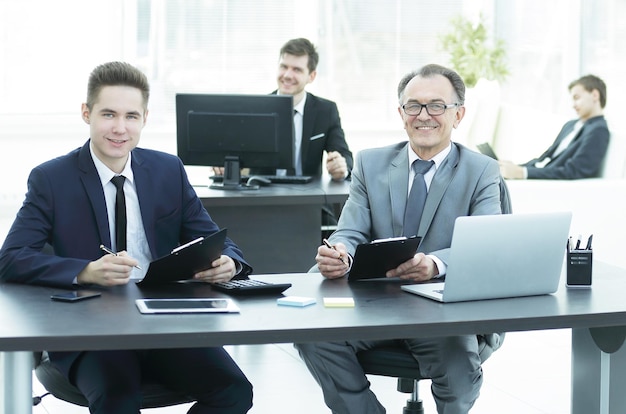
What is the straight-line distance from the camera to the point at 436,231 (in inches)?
125

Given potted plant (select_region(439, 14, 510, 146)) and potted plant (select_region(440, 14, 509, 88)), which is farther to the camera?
potted plant (select_region(440, 14, 509, 88))

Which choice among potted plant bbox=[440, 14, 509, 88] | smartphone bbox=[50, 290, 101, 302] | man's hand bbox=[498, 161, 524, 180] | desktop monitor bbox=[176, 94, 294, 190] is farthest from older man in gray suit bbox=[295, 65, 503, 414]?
potted plant bbox=[440, 14, 509, 88]

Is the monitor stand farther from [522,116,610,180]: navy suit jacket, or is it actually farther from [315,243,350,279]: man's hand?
[522,116,610,180]: navy suit jacket

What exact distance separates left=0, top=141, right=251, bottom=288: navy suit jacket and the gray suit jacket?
19.6 inches

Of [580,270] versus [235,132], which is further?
[235,132]

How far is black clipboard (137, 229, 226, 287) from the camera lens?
258cm

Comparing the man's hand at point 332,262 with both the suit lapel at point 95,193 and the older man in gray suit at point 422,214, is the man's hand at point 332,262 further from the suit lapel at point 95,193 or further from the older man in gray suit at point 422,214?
the suit lapel at point 95,193

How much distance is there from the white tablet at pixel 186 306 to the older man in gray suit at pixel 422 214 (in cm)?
48

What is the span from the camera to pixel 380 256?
275cm

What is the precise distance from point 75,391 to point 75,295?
1.03 ft

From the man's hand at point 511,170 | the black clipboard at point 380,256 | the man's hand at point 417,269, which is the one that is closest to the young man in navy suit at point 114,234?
the black clipboard at point 380,256

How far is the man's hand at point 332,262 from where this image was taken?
2850mm

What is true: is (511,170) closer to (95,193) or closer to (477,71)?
(477,71)

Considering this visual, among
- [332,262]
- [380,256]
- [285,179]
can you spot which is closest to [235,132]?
[285,179]
